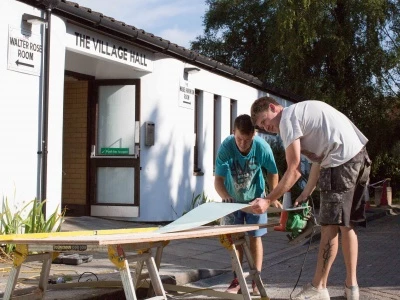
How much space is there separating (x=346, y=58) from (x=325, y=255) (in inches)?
822

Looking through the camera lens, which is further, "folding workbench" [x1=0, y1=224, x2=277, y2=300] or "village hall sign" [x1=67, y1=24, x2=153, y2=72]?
"village hall sign" [x1=67, y1=24, x2=153, y2=72]

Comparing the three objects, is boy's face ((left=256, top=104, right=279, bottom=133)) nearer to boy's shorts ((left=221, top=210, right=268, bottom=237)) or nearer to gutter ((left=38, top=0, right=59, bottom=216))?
boy's shorts ((left=221, top=210, right=268, bottom=237))

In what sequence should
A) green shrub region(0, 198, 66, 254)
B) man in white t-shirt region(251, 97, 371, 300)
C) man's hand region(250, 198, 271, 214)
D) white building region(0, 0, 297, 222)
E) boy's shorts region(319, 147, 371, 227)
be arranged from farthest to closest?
1. white building region(0, 0, 297, 222)
2. green shrub region(0, 198, 66, 254)
3. boy's shorts region(319, 147, 371, 227)
4. man in white t-shirt region(251, 97, 371, 300)
5. man's hand region(250, 198, 271, 214)

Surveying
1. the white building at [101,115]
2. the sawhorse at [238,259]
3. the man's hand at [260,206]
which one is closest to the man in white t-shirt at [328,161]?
the man's hand at [260,206]

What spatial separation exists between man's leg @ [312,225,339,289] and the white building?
530 cm

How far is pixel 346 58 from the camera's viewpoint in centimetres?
2623

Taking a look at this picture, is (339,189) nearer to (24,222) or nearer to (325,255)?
(325,255)

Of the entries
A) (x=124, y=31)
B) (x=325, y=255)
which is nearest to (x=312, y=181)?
(x=325, y=255)

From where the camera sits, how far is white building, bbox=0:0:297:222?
1034 cm

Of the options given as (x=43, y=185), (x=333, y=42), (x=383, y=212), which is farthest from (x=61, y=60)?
(x=333, y=42)

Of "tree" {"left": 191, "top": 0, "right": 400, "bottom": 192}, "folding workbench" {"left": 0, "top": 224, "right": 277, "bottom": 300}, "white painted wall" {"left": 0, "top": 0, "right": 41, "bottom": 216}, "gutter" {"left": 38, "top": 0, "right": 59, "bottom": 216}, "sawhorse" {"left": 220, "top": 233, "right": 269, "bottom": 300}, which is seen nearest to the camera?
"folding workbench" {"left": 0, "top": 224, "right": 277, "bottom": 300}

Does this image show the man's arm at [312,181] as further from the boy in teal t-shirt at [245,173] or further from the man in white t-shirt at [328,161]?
the boy in teal t-shirt at [245,173]

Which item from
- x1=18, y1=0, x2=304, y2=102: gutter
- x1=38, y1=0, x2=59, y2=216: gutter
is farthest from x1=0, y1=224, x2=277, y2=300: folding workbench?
x1=18, y1=0, x2=304, y2=102: gutter

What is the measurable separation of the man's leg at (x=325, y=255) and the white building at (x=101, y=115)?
17.4 feet
